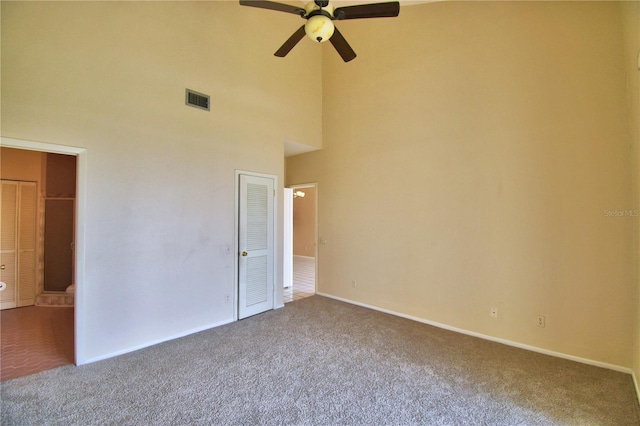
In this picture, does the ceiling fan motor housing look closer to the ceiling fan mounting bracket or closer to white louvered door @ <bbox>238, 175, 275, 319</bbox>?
the ceiling fan mounting bracket

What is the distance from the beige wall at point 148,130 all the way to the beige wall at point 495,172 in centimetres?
190

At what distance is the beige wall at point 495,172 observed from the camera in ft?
8.81

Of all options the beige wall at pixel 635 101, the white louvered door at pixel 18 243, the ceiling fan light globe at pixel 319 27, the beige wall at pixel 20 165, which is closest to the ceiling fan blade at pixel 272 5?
the ceiling fan light globe at pixel 319 27

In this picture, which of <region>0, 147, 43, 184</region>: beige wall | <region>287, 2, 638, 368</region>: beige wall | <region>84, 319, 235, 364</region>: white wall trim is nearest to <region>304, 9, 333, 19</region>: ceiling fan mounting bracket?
<region>287, 2, 638, 368</region>: beige wall

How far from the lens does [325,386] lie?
92.7 inches

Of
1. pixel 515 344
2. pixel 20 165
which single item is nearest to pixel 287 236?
pixel 515 344

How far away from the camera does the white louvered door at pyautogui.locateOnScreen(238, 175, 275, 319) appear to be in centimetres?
397

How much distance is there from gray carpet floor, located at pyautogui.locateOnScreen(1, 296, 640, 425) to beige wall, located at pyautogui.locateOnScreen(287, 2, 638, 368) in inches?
26.7

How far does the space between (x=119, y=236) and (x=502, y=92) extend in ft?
15.4

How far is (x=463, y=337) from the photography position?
133 inches

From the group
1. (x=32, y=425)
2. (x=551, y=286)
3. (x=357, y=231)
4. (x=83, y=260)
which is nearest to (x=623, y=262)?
(x=551, y=286)

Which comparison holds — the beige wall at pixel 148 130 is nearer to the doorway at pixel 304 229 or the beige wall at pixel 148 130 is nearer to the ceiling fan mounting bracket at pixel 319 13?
the ceiling fan mounting bracket at pixel 319 13

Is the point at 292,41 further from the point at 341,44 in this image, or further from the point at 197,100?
the point at 197,100

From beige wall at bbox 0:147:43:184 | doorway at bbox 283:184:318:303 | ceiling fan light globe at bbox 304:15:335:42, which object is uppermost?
ceiling fan light globe at bbox 304:15:335:42
